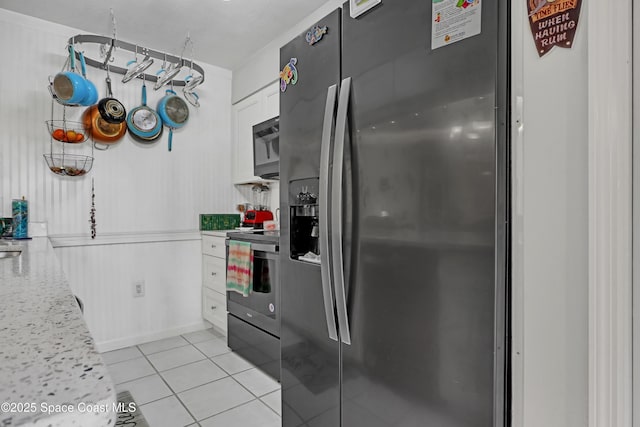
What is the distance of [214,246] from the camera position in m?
3.02

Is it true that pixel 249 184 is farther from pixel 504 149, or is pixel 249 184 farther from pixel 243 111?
pixel 504 149

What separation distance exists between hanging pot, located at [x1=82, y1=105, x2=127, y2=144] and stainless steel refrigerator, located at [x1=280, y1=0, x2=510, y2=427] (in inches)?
75.5

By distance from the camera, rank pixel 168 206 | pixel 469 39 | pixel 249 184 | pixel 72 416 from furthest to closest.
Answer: pixel 249 184, pixel 168 206, pixel 469 39, pixel 72 416

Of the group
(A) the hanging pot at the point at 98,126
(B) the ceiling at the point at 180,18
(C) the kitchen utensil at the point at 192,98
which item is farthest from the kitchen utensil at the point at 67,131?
(C) the kitchen utensil at the point at 192,98

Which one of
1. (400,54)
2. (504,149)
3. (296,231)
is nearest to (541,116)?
(504,149)

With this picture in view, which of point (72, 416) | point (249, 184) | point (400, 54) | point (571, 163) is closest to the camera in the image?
point (72, 416)

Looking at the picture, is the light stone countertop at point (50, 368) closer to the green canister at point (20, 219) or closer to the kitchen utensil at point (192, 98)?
the green canister at point (20, 219)

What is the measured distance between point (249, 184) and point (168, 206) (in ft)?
2.50

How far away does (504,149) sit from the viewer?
85 cm

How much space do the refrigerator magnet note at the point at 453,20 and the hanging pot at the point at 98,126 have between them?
263cm

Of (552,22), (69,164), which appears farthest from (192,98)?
(552,22)

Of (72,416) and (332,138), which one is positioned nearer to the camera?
(72,416)

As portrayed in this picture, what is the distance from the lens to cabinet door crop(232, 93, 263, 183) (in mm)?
3104

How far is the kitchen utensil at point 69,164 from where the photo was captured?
256cm
